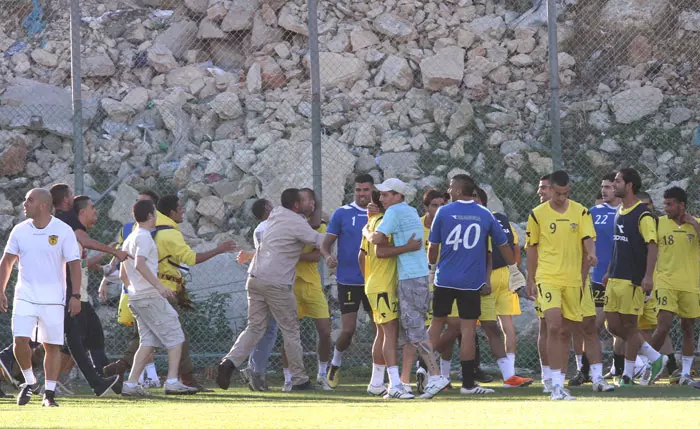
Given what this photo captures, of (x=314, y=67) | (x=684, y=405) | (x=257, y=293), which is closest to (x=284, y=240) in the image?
(x=257, y=293)

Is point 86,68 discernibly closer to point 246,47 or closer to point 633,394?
point 246,47

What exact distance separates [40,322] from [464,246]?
3842mm

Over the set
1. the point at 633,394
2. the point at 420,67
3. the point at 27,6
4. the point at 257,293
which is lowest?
the point at 633,394

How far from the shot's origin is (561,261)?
35.4 ft

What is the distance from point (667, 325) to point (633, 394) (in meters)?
1.76

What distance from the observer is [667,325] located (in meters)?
12.5

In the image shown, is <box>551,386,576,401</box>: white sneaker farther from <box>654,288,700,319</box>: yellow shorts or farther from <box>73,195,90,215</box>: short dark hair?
<box>73,195,90,215</box>: short dark hair

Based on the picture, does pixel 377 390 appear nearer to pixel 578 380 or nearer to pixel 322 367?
pixel 322 367

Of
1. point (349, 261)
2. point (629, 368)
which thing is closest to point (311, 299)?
point (349, 261)

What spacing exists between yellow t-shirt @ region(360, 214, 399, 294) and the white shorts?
2.83 meters

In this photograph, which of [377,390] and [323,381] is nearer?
[377,390]

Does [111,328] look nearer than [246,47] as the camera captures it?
Yes

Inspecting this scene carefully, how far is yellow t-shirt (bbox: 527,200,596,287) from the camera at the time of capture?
1078cm

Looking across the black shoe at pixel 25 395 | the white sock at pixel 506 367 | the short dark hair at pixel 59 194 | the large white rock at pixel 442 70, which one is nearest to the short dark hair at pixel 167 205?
the short dark hair at pixel 59 194
